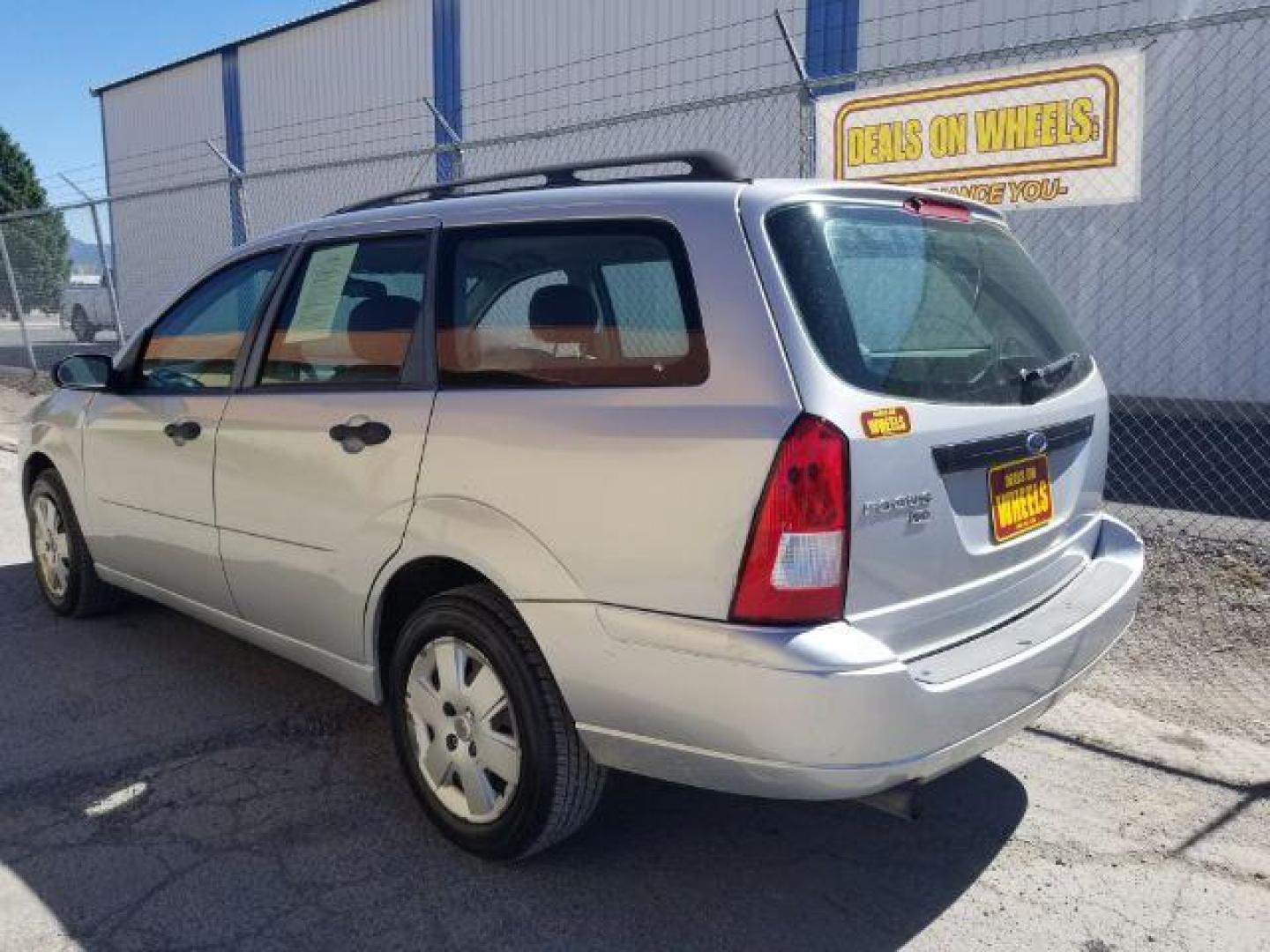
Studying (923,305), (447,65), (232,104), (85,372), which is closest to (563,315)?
(923,305)

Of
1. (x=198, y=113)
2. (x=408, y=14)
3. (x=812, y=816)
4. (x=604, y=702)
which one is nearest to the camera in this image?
(x=604, y=702)

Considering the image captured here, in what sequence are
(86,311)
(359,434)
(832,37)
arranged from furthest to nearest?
(86,311) → (832,37) → (359,434)

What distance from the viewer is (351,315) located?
131 inches

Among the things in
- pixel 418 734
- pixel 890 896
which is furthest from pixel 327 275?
pixel 890 896

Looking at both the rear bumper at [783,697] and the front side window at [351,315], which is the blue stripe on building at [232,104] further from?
the rear bumper at [783,697]

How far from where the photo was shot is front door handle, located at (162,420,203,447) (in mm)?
3764

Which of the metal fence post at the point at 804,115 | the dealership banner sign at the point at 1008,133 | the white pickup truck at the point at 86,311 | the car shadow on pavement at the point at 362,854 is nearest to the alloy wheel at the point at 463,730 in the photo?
the car shadow on pavement at the point at 362,854

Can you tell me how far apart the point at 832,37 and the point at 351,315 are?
9.17 metres

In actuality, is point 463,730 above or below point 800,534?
below

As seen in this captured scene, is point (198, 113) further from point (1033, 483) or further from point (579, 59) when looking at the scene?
point (1033, 483)

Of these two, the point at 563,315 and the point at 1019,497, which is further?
the point at 563,315

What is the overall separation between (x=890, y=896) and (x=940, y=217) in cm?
182

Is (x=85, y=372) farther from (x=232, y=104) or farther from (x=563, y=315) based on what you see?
(x=232, y=104)

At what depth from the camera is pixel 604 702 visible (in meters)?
2.50
